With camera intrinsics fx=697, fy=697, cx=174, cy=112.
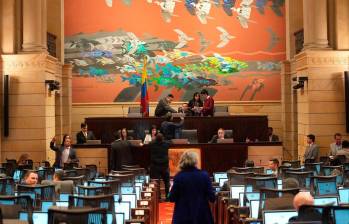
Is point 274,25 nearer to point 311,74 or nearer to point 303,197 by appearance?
point 311,74

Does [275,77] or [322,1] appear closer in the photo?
[322,1]

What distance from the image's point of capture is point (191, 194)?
27.6 ft

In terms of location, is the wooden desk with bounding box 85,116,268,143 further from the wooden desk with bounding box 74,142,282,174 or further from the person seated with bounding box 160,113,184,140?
the wooden desk with bounding box 74,142,282,174

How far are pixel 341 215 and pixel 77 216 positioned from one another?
94.8 inches

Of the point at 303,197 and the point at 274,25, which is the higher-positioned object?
the point at 274,25

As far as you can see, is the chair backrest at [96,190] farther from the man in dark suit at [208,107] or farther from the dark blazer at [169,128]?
the man in dark suit at [208,107]

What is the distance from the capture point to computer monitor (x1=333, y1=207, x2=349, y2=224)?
630 cm

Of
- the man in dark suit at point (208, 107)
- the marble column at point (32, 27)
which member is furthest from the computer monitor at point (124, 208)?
the man in dark suit at point (208, 107)

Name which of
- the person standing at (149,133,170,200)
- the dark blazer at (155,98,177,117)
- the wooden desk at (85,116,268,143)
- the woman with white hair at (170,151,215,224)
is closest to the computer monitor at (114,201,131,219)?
the woman with white hair at (170,151,215,224)

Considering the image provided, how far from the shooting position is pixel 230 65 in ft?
91.9

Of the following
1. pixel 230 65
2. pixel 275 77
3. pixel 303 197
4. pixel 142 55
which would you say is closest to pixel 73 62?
pixel 142 55

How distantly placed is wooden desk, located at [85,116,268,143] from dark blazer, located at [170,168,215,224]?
13335mm

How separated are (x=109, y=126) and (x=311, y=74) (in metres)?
6.54

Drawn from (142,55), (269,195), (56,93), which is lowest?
(269,195)
